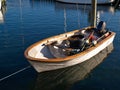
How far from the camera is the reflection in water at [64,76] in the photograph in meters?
16.0

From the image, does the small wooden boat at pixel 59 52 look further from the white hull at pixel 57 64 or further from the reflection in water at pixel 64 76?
the reflection in water at pixel 64 76

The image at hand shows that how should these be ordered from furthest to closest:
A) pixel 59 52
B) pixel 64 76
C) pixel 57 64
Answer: pixel 59 52 → pixel 64 76 → pixel 57 64

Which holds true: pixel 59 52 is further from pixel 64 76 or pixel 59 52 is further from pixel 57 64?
pixel 64 76

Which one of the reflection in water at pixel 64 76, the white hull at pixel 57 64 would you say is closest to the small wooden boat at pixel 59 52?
the white hull at pixel 57 64

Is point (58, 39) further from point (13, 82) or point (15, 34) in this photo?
point (15, 34)

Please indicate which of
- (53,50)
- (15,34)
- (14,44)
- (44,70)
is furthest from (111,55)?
(15,34)

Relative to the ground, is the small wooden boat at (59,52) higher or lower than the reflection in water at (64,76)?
higher

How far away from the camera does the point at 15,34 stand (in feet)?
94.9

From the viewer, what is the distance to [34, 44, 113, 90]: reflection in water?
16.0m

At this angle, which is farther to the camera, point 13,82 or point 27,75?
point 27,75

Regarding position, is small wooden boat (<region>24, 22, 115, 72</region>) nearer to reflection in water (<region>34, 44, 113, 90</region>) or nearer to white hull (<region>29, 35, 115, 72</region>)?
white hull (<region>29, 35, 115, 72</region>)

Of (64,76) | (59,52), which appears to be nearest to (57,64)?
(64,76)

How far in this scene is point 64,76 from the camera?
17.5 metres

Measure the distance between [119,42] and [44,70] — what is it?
38.7ft
